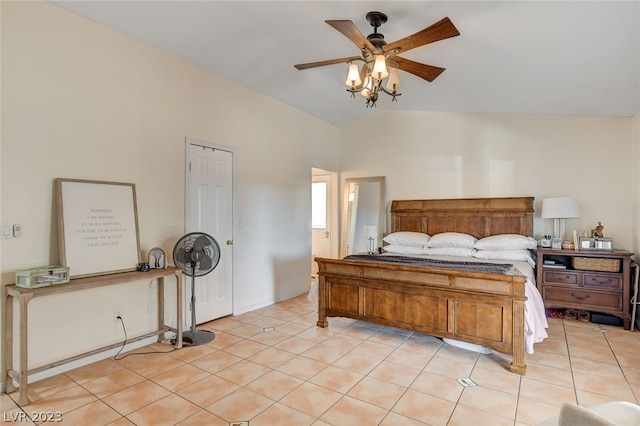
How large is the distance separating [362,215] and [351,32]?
12.7 feet

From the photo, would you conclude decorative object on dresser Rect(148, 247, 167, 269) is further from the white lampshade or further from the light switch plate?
the white lampshade

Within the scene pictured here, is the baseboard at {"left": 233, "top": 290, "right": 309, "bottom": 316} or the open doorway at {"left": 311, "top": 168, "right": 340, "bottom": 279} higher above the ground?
the open doorway at {"left": 311, "top": 168, "right": 340, "bottom": 279}

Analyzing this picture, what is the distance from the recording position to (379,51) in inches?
100

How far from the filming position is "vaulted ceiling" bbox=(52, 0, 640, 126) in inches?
100

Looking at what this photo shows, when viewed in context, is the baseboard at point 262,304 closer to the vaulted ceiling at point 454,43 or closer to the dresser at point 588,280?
the vaulted ceiling at point 454,43

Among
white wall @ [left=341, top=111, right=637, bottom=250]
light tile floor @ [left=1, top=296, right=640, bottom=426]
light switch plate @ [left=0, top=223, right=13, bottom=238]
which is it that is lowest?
light tile floor @ [left=1, top=296, right=640, bottom=426]

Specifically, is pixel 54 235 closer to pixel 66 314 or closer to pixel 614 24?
pixel 66 314

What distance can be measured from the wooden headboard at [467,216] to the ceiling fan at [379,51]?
262 cm

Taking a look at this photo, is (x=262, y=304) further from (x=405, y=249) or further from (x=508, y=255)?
(x=508, y=255)

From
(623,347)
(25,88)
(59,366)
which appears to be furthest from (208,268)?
(623,347)

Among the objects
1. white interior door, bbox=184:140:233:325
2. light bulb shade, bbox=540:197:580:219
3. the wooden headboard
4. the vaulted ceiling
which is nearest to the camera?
the vaulted ceiling

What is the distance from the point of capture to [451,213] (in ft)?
16.7

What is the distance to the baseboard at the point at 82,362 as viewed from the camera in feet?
8.56

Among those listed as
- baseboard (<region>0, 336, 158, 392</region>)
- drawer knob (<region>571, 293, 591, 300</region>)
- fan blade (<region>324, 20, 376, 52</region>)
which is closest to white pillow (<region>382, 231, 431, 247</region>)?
drawer knob (<region>571, 293, 591, 300</region>)
